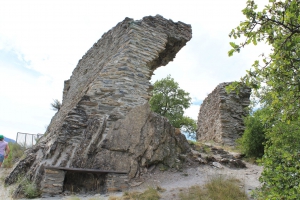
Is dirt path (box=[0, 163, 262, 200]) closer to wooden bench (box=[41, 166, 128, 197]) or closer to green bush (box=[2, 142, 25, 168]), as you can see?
wooden bench (box=[41, 166, 128, 197])

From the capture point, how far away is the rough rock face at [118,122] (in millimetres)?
5629

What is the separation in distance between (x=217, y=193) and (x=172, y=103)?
19.1 m

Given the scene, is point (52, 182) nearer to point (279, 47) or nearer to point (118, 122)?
point (118, 122)

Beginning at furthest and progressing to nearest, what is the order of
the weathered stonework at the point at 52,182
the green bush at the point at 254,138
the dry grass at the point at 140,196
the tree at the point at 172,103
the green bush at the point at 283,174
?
1. the tree at the point at 172,103
2. the green bush at the point at 254,138
3. the weathered stonework at the point at 52,182
4. the dry grass at the point at 140,196
5. the green bush at the point at 283,174

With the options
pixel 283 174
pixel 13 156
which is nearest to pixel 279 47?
pixel 283 174

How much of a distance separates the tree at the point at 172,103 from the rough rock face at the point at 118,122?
1483cm

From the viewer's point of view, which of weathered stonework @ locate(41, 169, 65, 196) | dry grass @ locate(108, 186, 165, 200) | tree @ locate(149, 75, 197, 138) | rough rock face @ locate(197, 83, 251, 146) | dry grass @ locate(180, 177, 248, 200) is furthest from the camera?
tree @ locate(149, 75, 197, 138)

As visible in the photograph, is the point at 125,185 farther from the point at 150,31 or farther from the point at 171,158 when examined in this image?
the point at 150,31

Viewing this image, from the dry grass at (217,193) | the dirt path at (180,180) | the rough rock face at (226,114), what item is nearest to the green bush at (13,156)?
the dirt path at (180,180)

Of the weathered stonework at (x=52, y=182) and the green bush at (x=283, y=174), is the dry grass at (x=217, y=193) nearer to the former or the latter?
the green bush at (x=283, y=174)

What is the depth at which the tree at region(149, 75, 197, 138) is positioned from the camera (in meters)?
22.9

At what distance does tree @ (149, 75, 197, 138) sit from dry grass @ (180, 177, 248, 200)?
18.0 m

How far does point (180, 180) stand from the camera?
581 centimetres

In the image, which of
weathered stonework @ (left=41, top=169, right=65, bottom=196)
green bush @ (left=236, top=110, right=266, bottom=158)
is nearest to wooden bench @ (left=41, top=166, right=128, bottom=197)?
weathered stonework @ (left=41, top=169, right=65, bottom=196)
